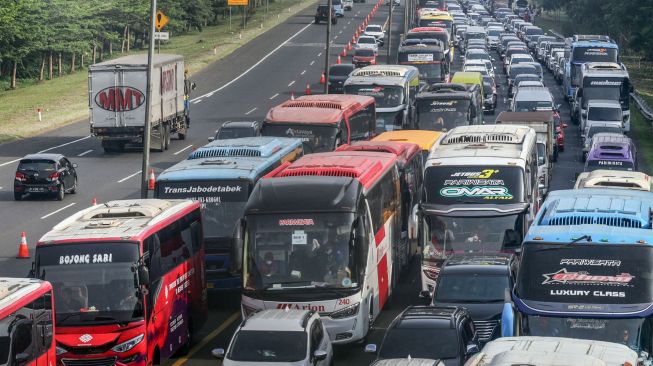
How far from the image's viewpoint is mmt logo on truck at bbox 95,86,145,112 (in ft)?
166

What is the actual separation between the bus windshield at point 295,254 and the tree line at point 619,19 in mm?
63230

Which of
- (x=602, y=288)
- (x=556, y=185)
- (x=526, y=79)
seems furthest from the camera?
(x=526, y=79)

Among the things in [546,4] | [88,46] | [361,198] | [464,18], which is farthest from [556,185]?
[546,4]

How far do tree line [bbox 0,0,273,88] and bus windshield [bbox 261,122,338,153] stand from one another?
53460 millimetres

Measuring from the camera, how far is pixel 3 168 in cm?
5025

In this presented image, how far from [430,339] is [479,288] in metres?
4.17

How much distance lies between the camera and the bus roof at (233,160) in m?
27.9

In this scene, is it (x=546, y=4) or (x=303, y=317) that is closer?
(x=303, y=317)

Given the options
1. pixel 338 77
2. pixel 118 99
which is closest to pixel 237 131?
pixel 118 99

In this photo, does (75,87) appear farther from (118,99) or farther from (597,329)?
(597,329)

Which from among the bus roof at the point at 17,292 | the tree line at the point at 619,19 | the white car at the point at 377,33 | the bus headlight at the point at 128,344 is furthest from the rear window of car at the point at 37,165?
the white car at the point at 377,33

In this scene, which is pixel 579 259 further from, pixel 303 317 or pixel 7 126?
pixel 7 126

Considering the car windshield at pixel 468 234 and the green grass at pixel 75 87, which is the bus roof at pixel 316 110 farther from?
the green grass at pixel 75 87

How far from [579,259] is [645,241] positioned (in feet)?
3.41
